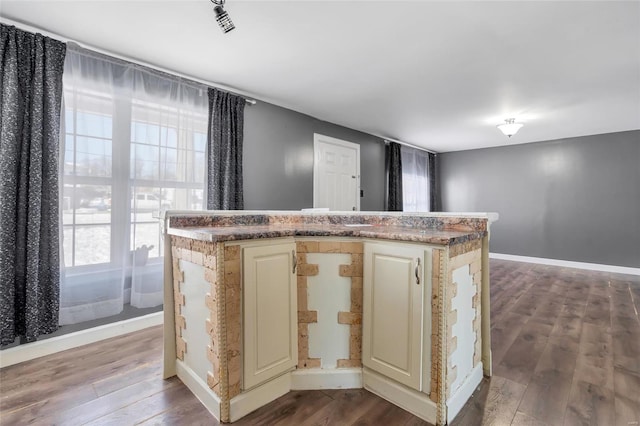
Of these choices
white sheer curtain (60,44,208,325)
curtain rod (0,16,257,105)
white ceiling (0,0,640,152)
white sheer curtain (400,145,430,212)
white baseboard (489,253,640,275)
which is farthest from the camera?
white sheer curtain (400,145,430,212)

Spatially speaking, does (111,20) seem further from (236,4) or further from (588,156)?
(588,156)

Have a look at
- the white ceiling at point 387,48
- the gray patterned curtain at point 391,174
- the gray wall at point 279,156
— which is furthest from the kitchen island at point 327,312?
the gray patterned curtain at point 391,174

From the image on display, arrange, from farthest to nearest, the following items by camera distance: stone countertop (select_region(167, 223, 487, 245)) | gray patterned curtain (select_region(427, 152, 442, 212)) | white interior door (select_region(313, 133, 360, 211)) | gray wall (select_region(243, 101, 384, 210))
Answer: gray patterned curtain (select_region(427, 152, 442, 212))
white interior door (select_region(313, 133, 360, 211))
gray wall (select_region(243, 101, 384, 210))
stone countertop (select_region(167, 223, 487, 245))

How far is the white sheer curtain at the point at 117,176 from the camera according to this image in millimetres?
2295

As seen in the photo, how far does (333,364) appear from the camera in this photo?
1744mm

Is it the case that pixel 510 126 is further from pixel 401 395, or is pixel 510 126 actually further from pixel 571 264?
pixel 401 395

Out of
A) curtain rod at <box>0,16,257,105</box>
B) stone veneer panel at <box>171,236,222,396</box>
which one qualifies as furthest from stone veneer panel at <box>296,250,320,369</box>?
curtain rod at <box>0,16,257,105</box>

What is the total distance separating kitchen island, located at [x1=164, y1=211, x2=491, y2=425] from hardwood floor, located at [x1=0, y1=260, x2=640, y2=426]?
82 millimetres

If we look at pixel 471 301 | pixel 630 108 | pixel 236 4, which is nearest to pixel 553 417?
pixel 471 301

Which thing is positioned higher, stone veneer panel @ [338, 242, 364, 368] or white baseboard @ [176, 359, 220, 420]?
stone veneer panel @ [338, 242, 364, 368]

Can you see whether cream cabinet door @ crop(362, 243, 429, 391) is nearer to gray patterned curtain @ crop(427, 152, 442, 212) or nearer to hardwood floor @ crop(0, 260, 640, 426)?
hardwood floor @ crop(0, 260, 640, 426)

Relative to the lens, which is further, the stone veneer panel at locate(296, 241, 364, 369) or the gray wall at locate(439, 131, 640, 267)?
the gray wall at locate(439, 131, 640, 267)

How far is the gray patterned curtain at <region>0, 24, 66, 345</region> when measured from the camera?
6.50 feet

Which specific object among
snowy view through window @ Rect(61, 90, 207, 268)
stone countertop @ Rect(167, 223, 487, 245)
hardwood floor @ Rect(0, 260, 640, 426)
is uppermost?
snowy view through window @ Rect(61, 90, 207, 268)
